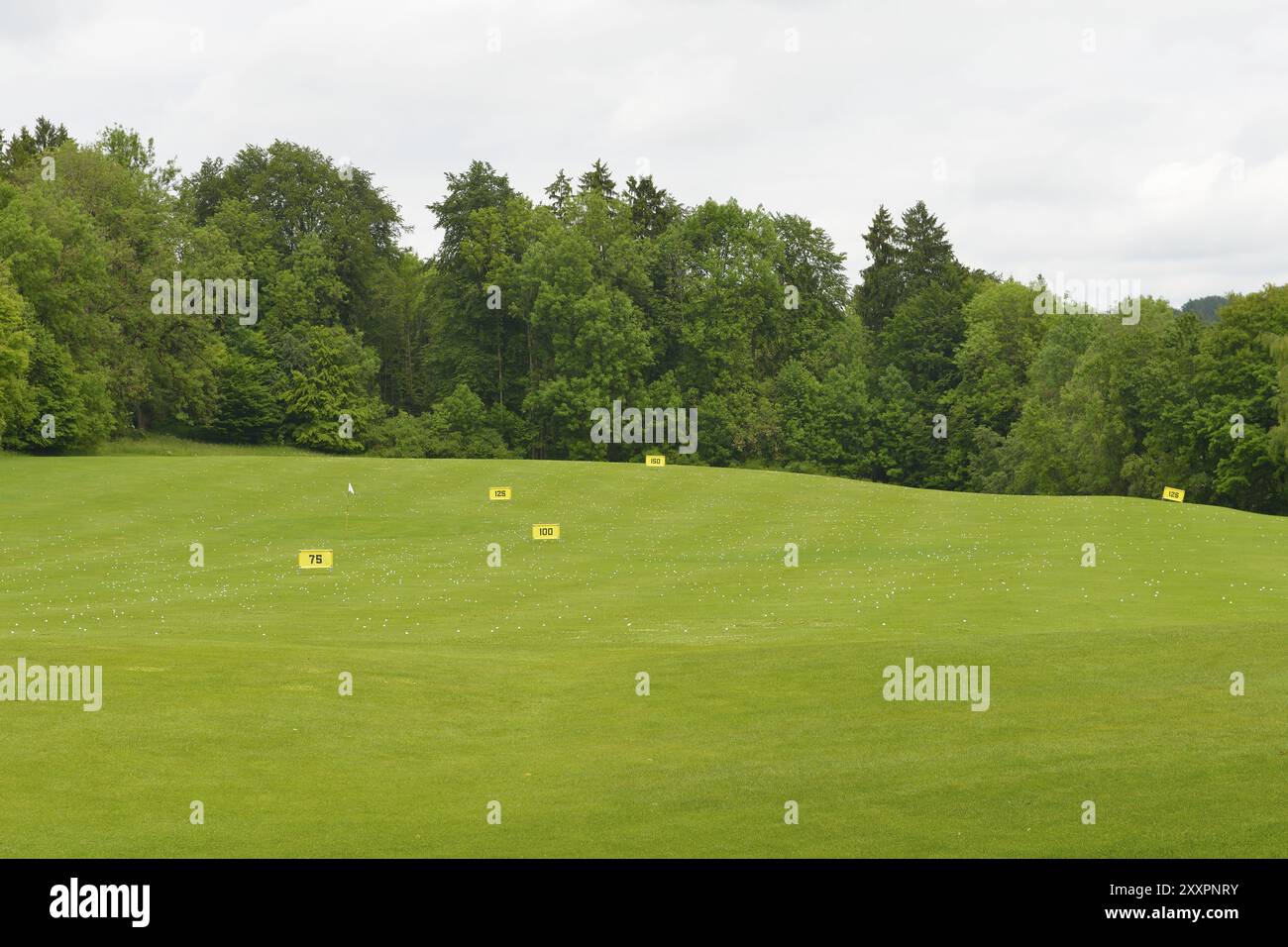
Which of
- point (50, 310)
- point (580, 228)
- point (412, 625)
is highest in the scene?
point (580, 228)

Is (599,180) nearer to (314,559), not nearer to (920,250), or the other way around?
(920,250)

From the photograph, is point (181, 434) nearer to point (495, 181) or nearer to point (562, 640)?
point (495, 181)

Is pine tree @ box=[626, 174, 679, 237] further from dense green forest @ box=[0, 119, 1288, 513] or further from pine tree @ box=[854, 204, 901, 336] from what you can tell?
pine tree @ box=[854, 204, 901, 336]

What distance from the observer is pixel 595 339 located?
10706cm

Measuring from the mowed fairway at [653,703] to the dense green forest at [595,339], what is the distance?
43.5 meters

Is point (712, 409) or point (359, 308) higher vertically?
point (359, 308)

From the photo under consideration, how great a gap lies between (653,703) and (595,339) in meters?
85.0

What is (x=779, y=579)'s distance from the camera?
141 feet

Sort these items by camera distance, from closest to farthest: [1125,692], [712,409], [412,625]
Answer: [1125,692] → [412,625] → [712,409]

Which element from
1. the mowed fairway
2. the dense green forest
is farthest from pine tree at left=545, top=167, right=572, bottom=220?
the mowed fairway

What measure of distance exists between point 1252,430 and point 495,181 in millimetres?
64137

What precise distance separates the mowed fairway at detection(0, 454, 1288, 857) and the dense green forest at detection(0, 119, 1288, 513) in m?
43.5

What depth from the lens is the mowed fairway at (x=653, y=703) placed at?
52.6 ft
